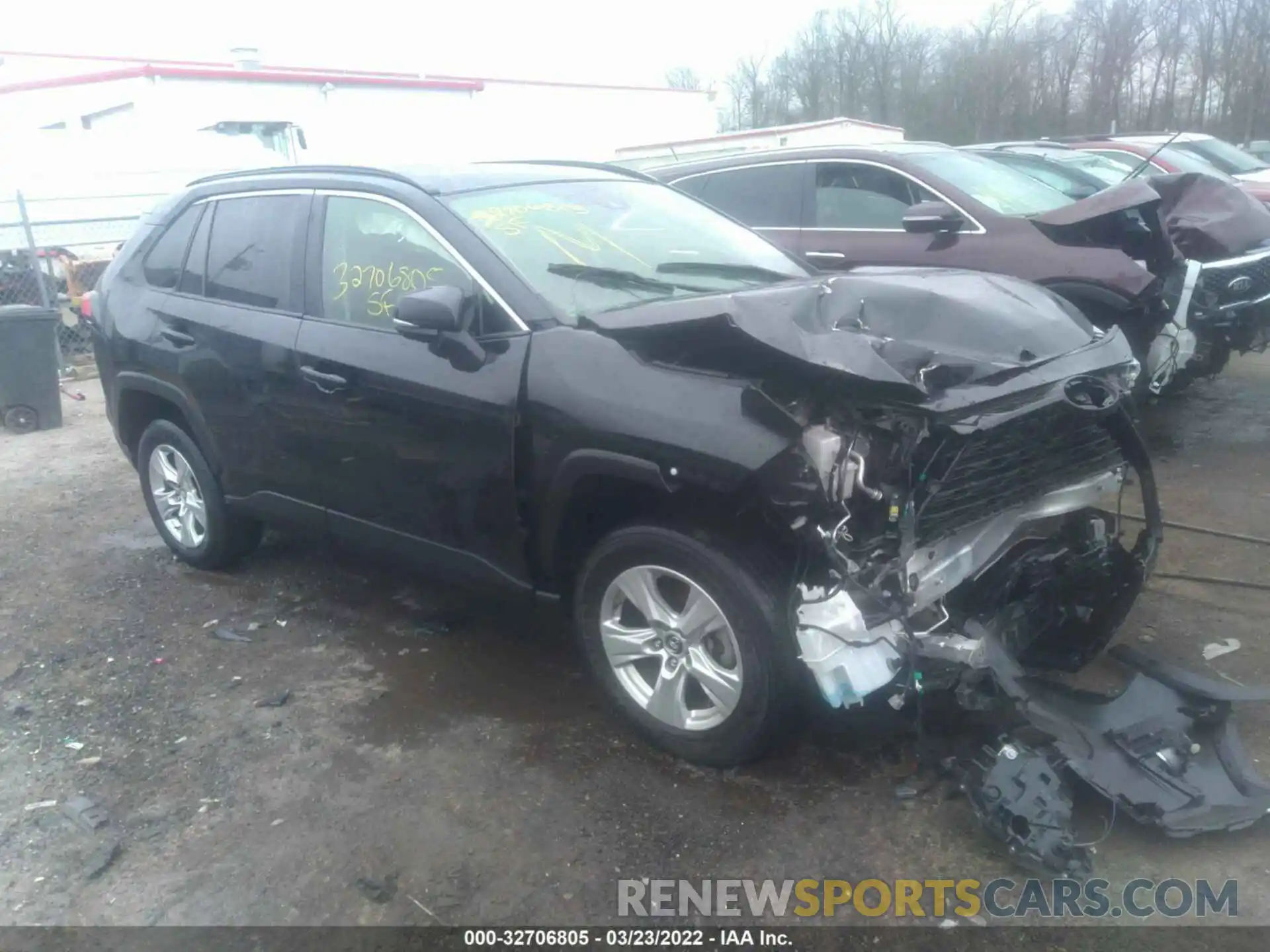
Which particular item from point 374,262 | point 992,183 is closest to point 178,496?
point 374,262

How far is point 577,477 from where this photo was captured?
3.44 meters

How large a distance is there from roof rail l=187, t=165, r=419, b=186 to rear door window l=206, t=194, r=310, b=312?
0.14 metres

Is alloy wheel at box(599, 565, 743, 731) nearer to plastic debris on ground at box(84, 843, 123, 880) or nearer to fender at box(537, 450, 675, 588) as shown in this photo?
fender at box(537, 450, 675, 588)

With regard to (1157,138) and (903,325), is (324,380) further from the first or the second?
(1157,138)

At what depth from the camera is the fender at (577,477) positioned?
127 inches

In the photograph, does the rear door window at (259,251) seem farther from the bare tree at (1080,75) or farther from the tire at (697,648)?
the bare tree at (1080,75)

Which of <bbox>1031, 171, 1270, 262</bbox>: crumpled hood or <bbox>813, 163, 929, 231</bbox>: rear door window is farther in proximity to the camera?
<bbox>813, 163, 929, 231</bbox>: rear door window

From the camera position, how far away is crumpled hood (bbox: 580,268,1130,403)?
2.98 m

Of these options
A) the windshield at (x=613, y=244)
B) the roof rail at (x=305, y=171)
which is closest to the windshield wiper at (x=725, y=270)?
the windshield at (x=613, y=244)

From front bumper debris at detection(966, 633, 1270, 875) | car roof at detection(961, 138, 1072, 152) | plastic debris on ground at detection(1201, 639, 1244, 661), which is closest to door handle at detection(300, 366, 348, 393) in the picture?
front bumper debris at detection(966, 633, 1270, 875)

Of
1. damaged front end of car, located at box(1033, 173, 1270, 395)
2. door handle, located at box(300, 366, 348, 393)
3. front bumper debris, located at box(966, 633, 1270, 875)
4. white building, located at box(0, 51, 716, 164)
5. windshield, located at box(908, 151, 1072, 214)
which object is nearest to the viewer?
front bumper debris, located at box(966, 633, 1270, 875)

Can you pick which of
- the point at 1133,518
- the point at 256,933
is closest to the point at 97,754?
the point at 256,933

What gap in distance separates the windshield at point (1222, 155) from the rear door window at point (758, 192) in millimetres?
8051

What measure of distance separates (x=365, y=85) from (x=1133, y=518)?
2820 cm
